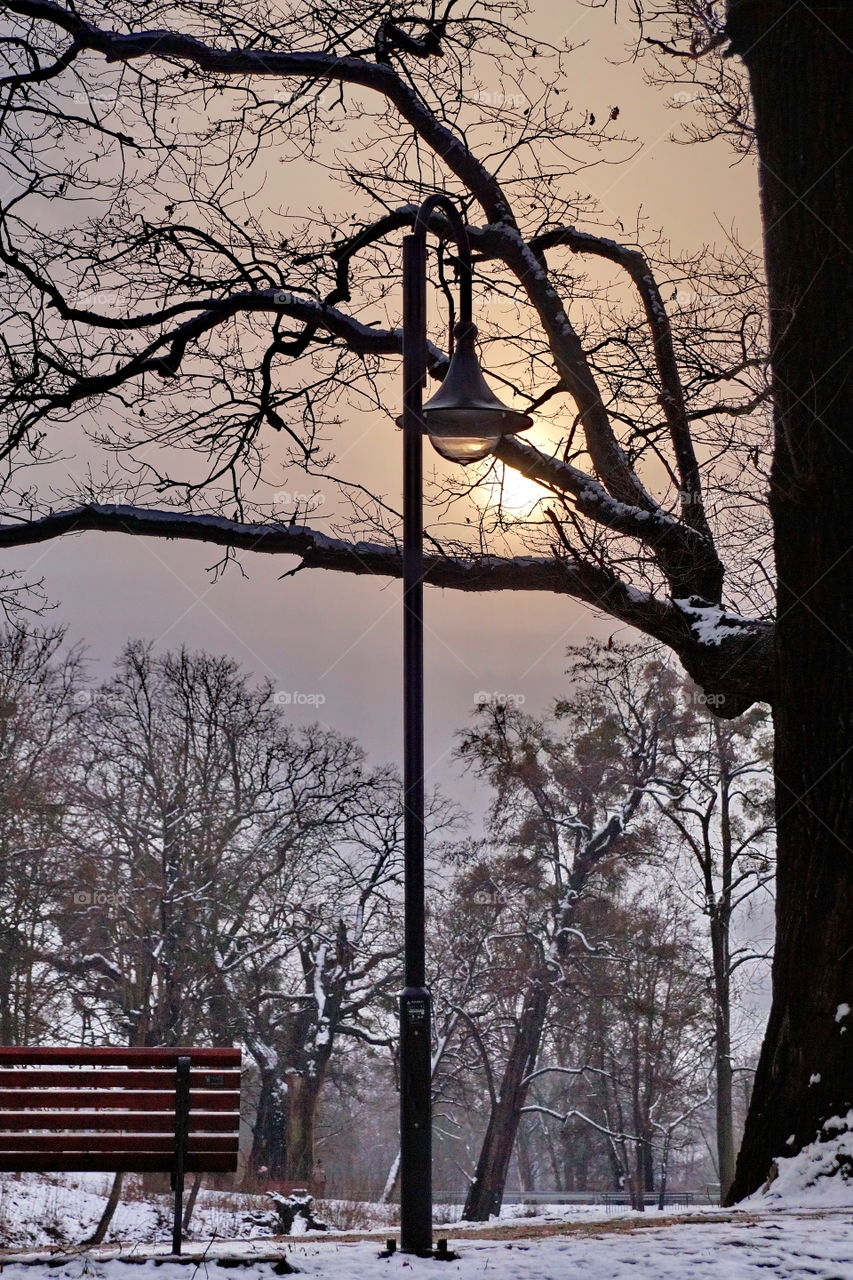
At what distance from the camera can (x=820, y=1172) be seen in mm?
8305

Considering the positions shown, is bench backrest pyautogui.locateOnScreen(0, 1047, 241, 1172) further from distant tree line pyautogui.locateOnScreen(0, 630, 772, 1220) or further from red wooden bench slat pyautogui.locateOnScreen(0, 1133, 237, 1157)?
distant tree line pyautogui.locateOnScreen(0, 630, 772, 1220)

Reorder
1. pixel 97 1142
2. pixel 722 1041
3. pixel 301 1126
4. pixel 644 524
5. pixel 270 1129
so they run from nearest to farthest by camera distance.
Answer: pixel 97 1142, pixel 644 524, pixel 722 1041, pixel 301 1126, pixel 270 1129

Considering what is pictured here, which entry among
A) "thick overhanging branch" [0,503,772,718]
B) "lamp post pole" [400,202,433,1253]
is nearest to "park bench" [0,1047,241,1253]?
"lamp post pole" [400,202,433,1253]

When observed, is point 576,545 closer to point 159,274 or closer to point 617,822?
point 159,274

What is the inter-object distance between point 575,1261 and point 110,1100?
299cm

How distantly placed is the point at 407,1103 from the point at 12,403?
7908 millimetres

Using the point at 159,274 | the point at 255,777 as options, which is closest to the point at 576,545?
the point at 159,274

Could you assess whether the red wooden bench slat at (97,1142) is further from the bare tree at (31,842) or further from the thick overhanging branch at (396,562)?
the bare tree at (31,842)

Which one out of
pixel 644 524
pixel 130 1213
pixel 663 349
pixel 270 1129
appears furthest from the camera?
pixel 270 1129

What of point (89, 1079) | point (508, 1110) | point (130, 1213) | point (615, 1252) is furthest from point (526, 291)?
point (508, 1110)

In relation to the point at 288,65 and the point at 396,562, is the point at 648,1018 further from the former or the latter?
the point at 288,65

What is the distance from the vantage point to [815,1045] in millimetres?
8734

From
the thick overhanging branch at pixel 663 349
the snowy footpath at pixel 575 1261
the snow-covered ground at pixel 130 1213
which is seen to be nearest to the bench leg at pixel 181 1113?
the snowy footpath at pixel 575 1261

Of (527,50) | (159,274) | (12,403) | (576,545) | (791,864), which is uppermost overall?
(527,50)
